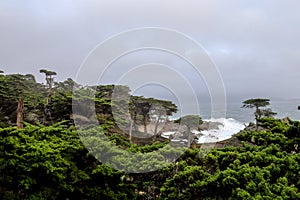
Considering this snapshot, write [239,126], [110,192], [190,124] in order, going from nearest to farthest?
[110,192] → [190,124] → [239,126]

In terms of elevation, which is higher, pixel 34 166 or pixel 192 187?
pixel 34 166

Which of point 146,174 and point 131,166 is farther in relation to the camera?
point 146,174

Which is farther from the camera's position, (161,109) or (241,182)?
(161,109)

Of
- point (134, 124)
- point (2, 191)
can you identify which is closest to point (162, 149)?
point (2, 191)

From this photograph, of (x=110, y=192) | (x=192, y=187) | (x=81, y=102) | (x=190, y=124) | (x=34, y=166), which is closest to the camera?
(x=192, y=187)

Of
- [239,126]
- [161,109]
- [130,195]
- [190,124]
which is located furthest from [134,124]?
[239,126]

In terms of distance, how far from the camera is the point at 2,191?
5859mm

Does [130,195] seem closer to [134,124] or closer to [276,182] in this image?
[276,182]

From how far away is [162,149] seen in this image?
6.21 m

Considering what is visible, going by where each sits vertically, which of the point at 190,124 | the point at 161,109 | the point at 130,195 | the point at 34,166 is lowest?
the point at 130,195

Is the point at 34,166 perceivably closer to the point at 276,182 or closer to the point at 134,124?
the point at 276,182

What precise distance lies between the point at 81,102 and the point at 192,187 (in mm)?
8287

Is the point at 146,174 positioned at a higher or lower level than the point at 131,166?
lower

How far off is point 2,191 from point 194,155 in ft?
12.6
